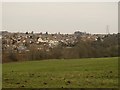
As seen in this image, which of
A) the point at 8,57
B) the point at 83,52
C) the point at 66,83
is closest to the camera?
the point at 66,83

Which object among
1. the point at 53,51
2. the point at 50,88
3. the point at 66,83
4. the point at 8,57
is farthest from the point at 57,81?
the point at 53,51

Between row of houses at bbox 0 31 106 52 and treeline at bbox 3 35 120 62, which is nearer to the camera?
treeline at bbox 3 35 120 62

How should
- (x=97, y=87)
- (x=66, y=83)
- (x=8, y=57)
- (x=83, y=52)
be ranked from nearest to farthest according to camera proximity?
1. (x=97, y=87)
2. (x=66, y=83)
3. (x=8, y=57)
4. (x=83, y=52)

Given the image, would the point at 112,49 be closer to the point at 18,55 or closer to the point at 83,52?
the point at 83,52

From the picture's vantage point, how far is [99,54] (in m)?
62.3

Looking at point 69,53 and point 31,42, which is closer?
point 69,53

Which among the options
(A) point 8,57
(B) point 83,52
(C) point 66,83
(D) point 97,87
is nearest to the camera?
(D) point 97,87

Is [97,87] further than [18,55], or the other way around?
[18,55]

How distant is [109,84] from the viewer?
1866cm

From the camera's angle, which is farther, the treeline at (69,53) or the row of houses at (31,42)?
the row of houses at (31,42)

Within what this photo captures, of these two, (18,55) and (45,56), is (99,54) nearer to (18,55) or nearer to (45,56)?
(45,56)

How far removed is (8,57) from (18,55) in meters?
2.96

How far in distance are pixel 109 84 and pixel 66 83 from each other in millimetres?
2809

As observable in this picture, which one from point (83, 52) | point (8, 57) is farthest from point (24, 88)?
point (83, 52)
